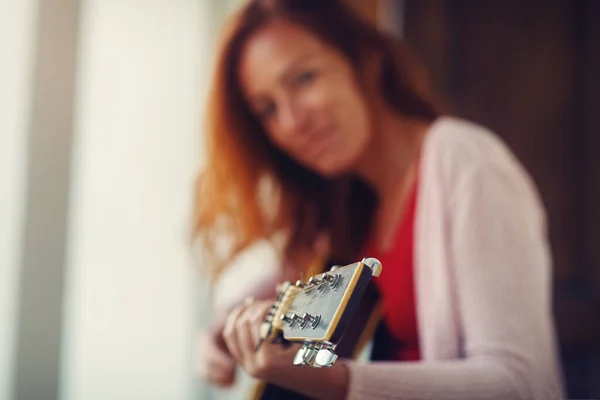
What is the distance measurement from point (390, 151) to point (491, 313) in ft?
1.05

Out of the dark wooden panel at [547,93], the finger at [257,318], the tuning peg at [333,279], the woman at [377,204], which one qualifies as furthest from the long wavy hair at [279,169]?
the tuning peg at [333,279]

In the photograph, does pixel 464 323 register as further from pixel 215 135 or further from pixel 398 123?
pixel 215 135

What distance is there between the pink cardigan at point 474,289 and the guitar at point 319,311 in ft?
0.31

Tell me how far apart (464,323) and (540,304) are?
8 cm

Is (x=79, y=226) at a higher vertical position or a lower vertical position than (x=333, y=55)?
lower

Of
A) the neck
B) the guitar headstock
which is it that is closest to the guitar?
the guitar headstock

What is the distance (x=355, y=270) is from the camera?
0.44 metres

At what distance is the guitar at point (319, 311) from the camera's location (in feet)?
1.41

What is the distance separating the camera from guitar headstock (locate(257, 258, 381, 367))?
1.41ft

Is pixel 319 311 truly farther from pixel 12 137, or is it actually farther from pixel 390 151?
pixel 12 137

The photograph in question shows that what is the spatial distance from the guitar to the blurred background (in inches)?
17.6

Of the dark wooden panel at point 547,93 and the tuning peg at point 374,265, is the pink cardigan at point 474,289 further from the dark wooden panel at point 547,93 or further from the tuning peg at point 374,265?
the dark wooden panel at point 547,93

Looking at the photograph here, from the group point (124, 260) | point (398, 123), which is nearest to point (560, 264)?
point (398, 123)

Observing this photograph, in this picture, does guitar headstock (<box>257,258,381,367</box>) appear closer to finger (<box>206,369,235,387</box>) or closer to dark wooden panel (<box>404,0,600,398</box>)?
finger (<box>206,369,235,387</box>)
